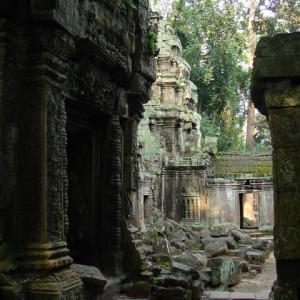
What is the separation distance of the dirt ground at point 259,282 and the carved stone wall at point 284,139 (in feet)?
15.4

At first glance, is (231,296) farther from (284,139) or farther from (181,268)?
(284,139)

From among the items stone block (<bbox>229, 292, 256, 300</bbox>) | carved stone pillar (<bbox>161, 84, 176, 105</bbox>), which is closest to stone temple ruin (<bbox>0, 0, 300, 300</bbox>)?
stone block (<bbox>229, 292, 256, 300</bbox>)

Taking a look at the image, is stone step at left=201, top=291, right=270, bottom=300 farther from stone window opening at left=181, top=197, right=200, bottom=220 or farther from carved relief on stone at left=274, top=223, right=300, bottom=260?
stone window opening at left=181, top=197, right=200, bottom=220

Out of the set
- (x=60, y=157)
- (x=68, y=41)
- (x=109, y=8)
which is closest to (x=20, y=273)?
(x=60, y=157)

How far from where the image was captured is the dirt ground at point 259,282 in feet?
31.8

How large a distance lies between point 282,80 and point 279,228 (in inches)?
61.9

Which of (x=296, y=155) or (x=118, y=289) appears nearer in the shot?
(x=296, y=155)

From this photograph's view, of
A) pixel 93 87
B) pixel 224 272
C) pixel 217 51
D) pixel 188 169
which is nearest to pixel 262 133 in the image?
pixel 217 51

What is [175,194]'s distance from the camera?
79.0 ft

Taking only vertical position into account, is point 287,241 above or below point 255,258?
above

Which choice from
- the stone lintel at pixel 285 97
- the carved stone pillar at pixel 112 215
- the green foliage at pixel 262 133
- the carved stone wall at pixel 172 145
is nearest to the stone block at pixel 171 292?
the carved stone pillar at pixel 112 215

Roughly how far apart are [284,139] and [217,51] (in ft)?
96.0

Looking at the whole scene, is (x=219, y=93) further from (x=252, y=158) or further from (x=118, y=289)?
(x=118, y=289)

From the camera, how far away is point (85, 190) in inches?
299
